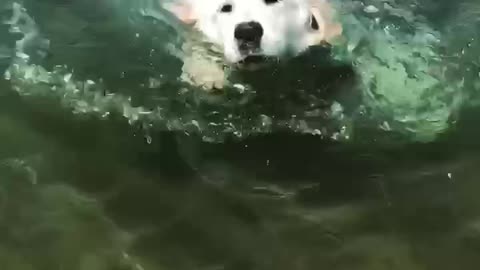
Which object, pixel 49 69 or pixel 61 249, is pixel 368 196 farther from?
pixel 49 69

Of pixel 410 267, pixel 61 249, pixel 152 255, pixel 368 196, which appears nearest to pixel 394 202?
pixel 368 196

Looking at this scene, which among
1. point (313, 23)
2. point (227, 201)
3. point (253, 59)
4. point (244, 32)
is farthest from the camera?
point (313, 23)

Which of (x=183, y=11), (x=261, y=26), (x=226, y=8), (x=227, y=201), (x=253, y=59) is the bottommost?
(x=227, y=201)

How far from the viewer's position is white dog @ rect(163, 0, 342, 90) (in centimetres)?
415

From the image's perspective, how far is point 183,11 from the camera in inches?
184

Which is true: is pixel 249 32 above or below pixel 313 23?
below

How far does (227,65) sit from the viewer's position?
14.2ft

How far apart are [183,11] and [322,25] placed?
0.85 meters

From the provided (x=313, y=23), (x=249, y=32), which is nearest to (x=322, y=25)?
(x=313, y=23)

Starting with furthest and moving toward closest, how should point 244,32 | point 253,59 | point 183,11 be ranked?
point 183,11, point 253,59, point 244,32

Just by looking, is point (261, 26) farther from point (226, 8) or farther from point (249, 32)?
point (226, 8)

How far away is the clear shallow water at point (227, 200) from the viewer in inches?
140

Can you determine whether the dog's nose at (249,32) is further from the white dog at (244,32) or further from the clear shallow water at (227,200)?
the clear shallow water at (227,200)

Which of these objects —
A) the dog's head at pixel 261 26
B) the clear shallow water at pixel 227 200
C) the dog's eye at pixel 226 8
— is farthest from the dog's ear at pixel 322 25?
the clear shallow water at pixel 227 200
